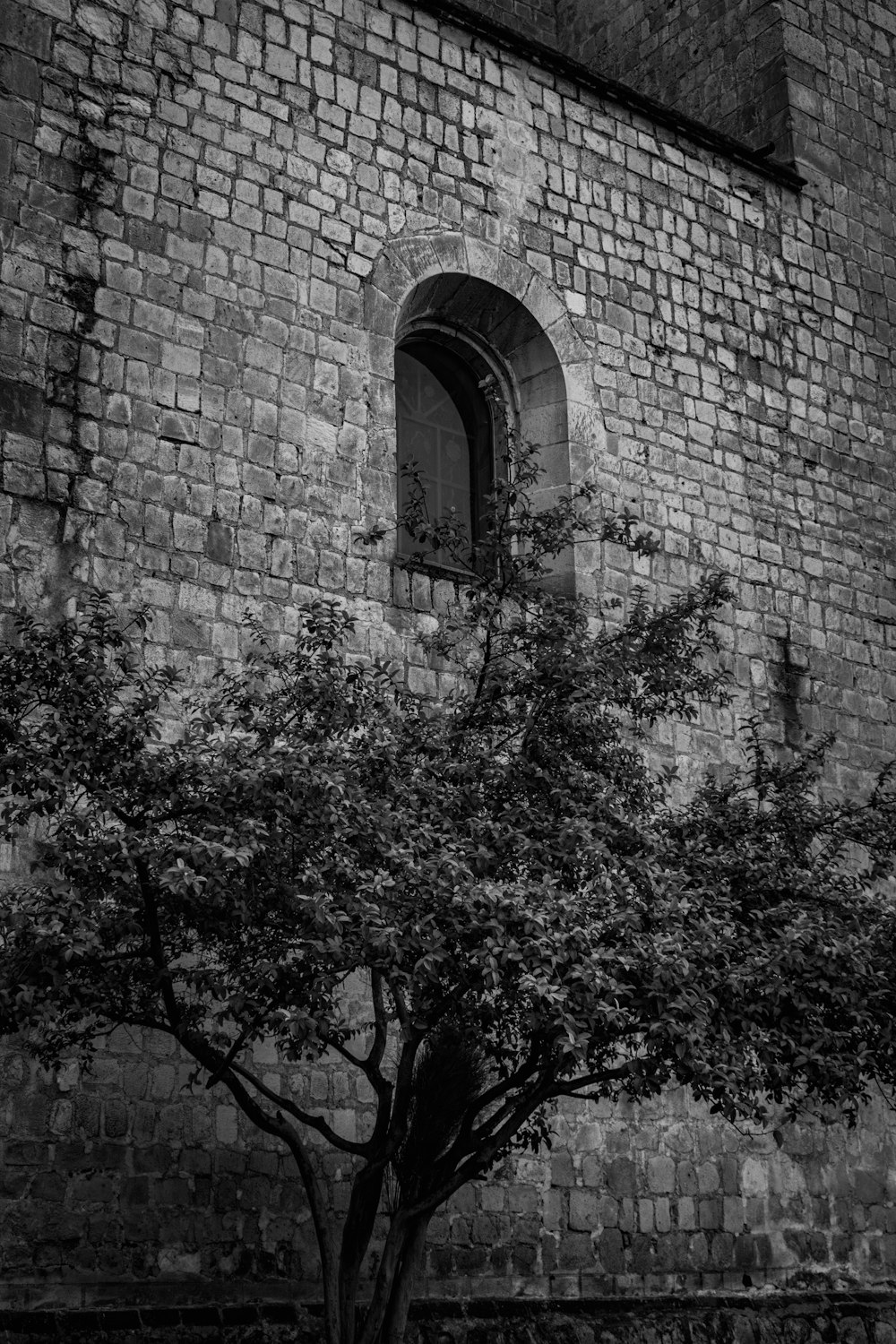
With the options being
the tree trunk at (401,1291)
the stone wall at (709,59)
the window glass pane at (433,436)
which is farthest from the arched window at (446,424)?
the tree trunk at (401,1291)

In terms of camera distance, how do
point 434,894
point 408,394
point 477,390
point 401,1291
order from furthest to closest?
point 477,390
point 408,394
point 401,1291
point 434,894

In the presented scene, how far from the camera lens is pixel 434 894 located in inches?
220

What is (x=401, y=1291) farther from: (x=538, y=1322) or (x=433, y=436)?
(x=433, y=436)

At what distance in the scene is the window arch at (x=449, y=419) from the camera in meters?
9.92

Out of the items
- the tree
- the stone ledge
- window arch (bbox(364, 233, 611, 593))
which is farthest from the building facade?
the tree

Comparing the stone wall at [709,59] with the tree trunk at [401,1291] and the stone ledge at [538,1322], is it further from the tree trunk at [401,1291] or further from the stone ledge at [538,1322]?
the tree trunk at [401,1291]

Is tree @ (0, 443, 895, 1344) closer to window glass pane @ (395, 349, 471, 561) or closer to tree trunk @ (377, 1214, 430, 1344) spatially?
tree trunk @ (377, 1214, 430, 1344)

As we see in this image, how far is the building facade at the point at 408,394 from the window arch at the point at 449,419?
0.19 ft

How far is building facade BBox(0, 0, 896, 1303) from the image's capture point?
773cm

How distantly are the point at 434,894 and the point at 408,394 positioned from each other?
507 cm

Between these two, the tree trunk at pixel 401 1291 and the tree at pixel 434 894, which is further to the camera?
the tree trunk at pixel 401 1291

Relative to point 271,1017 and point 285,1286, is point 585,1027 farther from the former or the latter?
point 285,1286

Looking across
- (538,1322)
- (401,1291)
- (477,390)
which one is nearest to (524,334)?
(477,390)

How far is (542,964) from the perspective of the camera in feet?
18.0
